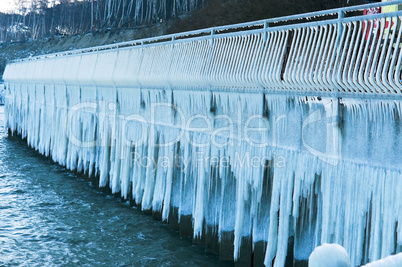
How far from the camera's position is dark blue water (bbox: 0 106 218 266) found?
36.2 ft

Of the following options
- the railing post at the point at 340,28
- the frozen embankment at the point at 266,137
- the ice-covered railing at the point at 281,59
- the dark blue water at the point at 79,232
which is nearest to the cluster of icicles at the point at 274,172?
the frozen embankment at the point at 266,137

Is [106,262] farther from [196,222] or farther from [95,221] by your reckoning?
[95,221]

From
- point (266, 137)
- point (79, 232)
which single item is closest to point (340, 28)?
point (266, 137)

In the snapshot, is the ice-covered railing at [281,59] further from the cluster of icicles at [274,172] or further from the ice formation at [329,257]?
the ice formation at [329,257]

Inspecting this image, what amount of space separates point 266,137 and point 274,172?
0.72 metres

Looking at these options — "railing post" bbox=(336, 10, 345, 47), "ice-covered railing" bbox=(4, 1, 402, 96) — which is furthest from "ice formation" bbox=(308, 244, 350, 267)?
"railing post" bbox=(336, 10, 345, 47)

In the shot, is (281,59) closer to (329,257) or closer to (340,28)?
(340,28)

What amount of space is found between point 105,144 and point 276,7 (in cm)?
1659

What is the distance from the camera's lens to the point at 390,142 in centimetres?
673

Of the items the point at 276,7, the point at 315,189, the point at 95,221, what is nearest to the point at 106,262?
the point at 95,221

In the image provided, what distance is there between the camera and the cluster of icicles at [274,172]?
6.92 meters

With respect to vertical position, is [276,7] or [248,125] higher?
[276,7]

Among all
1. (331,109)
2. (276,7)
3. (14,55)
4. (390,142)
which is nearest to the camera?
(390,142)

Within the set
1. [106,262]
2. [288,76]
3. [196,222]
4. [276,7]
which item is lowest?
[106,262]
